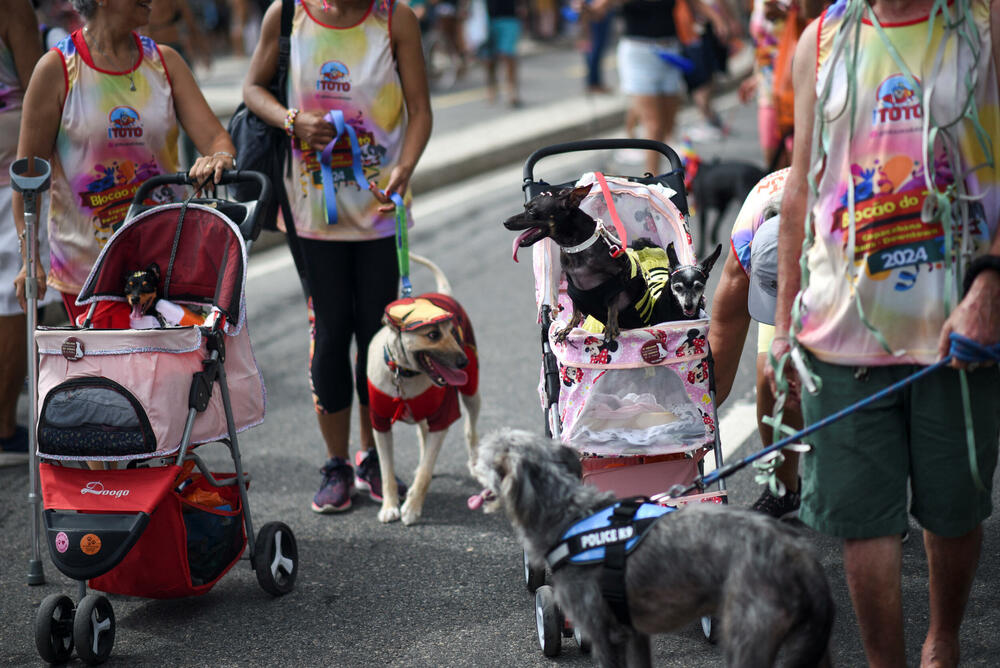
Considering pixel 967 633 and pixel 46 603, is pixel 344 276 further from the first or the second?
pixel 967 633

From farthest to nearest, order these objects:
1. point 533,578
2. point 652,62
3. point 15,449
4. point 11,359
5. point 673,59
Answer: point 652,62, point 673,59, point 15,449, point 11,359, point 533,578

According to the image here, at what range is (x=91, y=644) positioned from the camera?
3.45 meters

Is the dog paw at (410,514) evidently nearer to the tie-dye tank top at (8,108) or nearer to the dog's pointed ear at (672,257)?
the dog's pointed ear at (672,257)

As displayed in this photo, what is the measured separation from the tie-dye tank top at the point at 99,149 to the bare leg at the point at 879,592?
3.03 metres

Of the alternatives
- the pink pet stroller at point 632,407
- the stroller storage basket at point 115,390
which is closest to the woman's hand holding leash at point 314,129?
the stroller storage basket at point 115,390

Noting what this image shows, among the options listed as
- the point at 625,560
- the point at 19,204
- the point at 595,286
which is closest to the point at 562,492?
the point at 625,560

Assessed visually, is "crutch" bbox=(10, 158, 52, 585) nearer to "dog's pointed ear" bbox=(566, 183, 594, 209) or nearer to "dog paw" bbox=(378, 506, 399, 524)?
"dog paw" bbox=(378, 506, 399, 524)

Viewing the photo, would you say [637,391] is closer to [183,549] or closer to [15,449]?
[183,549]

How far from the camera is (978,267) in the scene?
8.32 feet

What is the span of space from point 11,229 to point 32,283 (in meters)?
1.19

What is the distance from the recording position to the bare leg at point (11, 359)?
5.10 meters

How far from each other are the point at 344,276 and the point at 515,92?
37.8 ft

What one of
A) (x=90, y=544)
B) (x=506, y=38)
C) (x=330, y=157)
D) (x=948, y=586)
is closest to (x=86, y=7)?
(x=330, y=157)

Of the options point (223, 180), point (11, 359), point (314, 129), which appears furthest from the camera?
point (11, 359)
